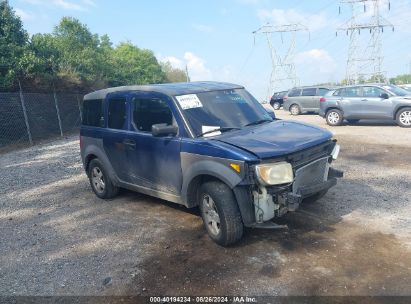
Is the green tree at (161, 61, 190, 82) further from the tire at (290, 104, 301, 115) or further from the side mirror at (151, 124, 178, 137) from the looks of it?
the side mirror at (151, 124, 178, 137)

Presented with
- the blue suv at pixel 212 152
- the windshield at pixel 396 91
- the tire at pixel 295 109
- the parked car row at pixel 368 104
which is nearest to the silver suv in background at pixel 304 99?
the tire at pixel 295 109

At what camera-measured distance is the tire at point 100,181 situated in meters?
6.52

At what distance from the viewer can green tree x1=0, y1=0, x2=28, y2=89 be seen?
15.8 m

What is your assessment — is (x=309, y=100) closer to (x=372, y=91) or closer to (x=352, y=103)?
(x=352, y=103)

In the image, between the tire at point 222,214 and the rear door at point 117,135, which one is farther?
the rear door at point 117,135

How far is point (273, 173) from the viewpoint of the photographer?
13.4ft

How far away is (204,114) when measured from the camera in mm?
5047

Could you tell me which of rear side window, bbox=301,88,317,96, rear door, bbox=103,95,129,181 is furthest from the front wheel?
rear door, bbox=103,95,129,181

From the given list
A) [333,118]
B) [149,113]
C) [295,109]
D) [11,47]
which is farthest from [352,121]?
[11,47]

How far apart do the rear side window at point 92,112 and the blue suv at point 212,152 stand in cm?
4

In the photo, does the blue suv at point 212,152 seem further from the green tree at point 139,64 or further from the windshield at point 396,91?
the green tree at point 139,64

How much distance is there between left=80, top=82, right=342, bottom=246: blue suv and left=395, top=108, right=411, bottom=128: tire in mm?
9623

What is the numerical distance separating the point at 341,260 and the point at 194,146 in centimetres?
215

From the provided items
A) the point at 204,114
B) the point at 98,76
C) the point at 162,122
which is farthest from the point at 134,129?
the point at 98,76
